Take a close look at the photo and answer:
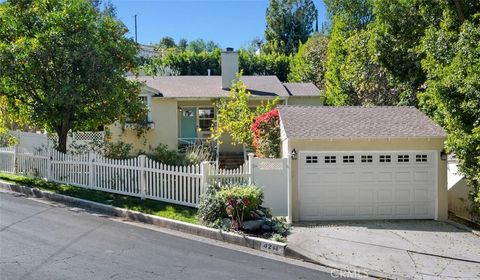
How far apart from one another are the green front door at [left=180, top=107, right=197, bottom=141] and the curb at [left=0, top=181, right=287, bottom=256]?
9710 mm

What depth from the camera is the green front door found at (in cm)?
2359

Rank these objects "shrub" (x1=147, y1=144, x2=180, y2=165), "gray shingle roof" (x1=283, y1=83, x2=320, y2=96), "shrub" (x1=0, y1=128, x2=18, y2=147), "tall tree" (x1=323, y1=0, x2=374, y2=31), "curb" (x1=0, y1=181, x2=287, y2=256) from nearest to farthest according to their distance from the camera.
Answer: "curb" (x1=0, y1=181, x2=287, y2=256)
"shrub" (x1=147, y1=144, x2=180, y2=165)
"shrub" (x1=0, y1=128, x2=18, y2=147)
"gray shingle roof" (x1=283, y1=83, x2=320, y2=96)
"tall tree" (x1=323, y1=0, x2=374, y2=31)

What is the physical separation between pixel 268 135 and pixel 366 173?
3.41 meters

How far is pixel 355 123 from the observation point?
13.7 metres

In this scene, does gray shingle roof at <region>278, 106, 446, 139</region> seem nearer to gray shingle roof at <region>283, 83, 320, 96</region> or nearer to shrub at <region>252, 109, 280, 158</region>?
shrub at <region>252, 109, 280, 158</region>

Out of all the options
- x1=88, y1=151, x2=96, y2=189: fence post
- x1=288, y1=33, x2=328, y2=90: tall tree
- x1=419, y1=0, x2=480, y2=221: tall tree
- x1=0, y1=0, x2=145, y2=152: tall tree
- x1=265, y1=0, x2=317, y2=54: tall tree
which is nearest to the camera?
x1=419, y1=0, x2=480, y2=221: tall tree

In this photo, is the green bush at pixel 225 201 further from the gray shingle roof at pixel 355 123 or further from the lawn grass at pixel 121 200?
the gray shingle roof at pixel 355 123

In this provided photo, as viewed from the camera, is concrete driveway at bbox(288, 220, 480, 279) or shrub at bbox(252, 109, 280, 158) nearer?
concrete driveway at bbox(288, 220, 480, 279)

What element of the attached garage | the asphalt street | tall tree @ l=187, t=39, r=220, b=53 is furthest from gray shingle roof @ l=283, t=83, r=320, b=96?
tall tree @ l=187, t=39, r=220, b=53

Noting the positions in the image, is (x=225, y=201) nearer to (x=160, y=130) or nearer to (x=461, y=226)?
(x=461, y=226)

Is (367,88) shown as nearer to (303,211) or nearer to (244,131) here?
(244,131)

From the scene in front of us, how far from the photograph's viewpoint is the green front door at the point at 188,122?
77.4 ft

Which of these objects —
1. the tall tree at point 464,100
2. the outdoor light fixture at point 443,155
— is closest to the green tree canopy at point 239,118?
the tall tree at point 464,100

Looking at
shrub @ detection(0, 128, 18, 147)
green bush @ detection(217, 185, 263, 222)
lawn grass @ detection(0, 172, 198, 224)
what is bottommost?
lawn grass @ detection(0, 172, 198, 224)
